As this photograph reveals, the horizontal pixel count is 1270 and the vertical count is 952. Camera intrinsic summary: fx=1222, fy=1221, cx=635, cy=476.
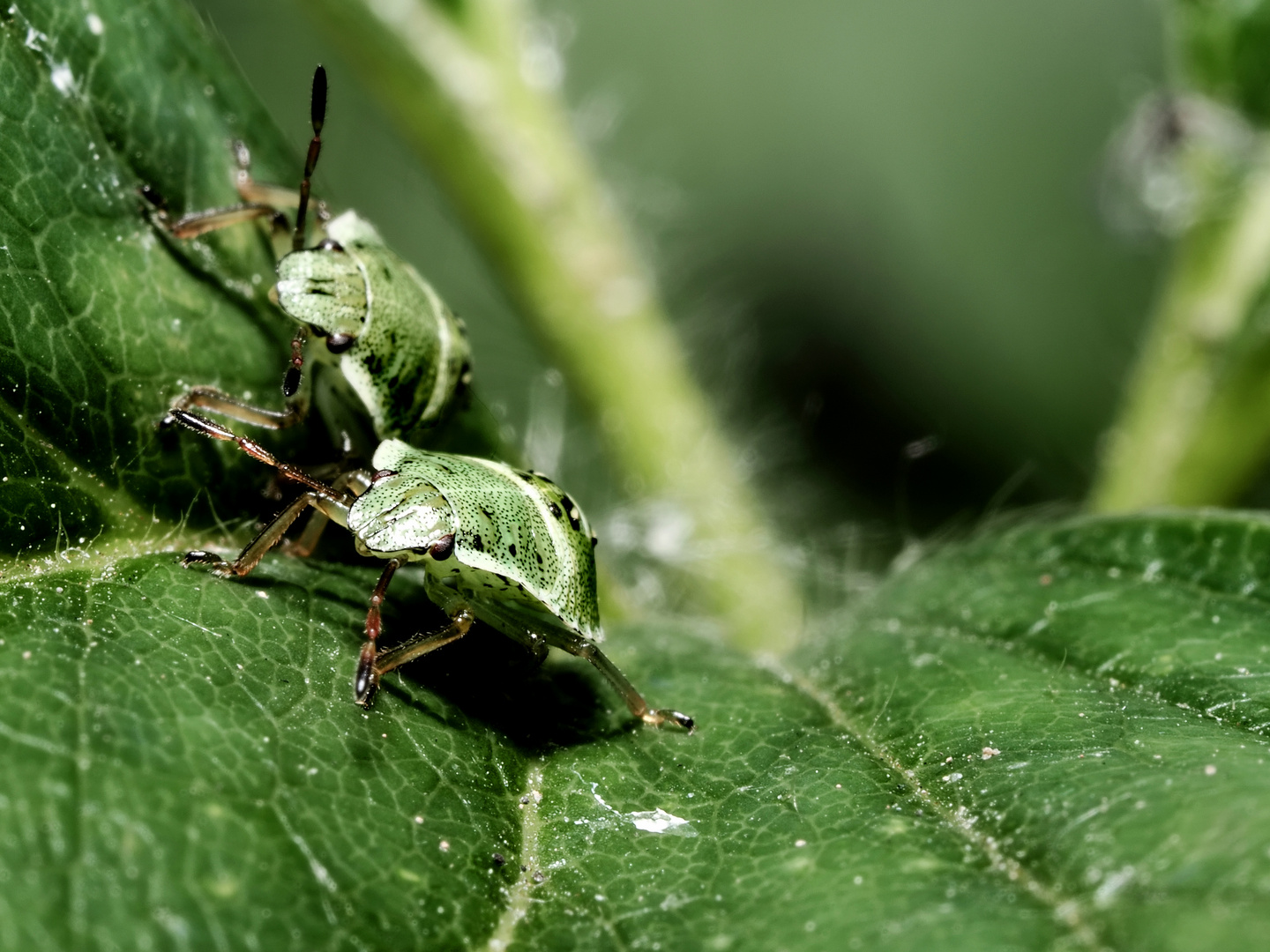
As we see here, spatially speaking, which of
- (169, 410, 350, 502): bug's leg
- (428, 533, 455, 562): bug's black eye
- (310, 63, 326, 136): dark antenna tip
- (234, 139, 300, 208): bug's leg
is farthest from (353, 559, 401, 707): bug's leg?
(310, 63, 326, 136): dark antenna tip

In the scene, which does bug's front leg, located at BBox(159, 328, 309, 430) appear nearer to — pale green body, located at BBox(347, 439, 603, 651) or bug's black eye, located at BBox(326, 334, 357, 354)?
bug's black eye, located at BBox(326, 334, 357, 354)

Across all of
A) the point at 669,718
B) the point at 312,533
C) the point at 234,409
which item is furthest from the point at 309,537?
the point at 669,718

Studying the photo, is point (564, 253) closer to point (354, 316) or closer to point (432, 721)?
point (354, 316)

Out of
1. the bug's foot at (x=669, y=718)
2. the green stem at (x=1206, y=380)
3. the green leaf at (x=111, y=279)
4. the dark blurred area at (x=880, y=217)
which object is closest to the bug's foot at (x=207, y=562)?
the green leaf at (x=111, y=279)

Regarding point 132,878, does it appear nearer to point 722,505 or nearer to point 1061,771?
point 1061,771

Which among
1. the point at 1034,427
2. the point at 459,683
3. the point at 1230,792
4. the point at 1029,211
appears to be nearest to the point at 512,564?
the point at 459,683
